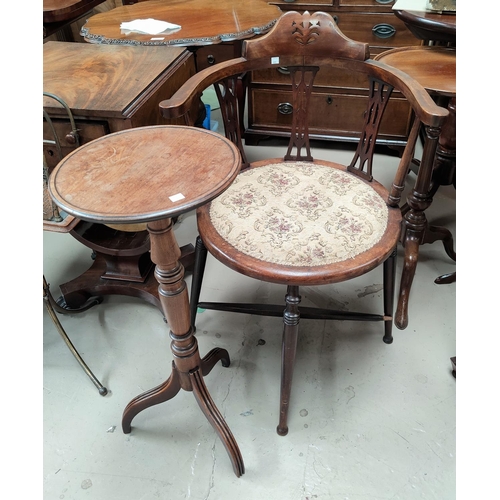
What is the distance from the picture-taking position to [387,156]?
107 inches

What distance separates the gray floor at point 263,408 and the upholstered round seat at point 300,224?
1.84 feet

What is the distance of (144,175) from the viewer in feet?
3.00

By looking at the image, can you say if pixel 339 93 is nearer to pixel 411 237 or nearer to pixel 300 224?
pixel 411 237

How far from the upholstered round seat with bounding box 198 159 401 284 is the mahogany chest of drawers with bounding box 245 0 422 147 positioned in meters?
1.27

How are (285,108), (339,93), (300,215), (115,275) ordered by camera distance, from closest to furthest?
1. (300,215)
2. (115,275)
3. (339,93)
4. (285,108)

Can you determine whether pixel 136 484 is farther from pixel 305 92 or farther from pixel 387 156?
pixel 387 156

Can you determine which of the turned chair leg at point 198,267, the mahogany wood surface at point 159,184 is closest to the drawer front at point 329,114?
the turned chair leg at point 198,267

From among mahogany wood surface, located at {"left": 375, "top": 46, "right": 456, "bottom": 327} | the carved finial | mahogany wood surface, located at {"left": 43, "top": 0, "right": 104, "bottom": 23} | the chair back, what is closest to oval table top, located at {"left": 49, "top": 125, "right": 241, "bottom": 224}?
the chair back

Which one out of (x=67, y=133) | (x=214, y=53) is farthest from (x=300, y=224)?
(x=214, y=53)

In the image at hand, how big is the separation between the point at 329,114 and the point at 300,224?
1647 mm

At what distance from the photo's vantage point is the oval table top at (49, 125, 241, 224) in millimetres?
815

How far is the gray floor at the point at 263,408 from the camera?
126 cm

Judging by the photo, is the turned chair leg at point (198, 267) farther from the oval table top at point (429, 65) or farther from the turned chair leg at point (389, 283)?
the oval table top at point (429, 65)

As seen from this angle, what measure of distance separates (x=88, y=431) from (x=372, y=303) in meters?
1.17
